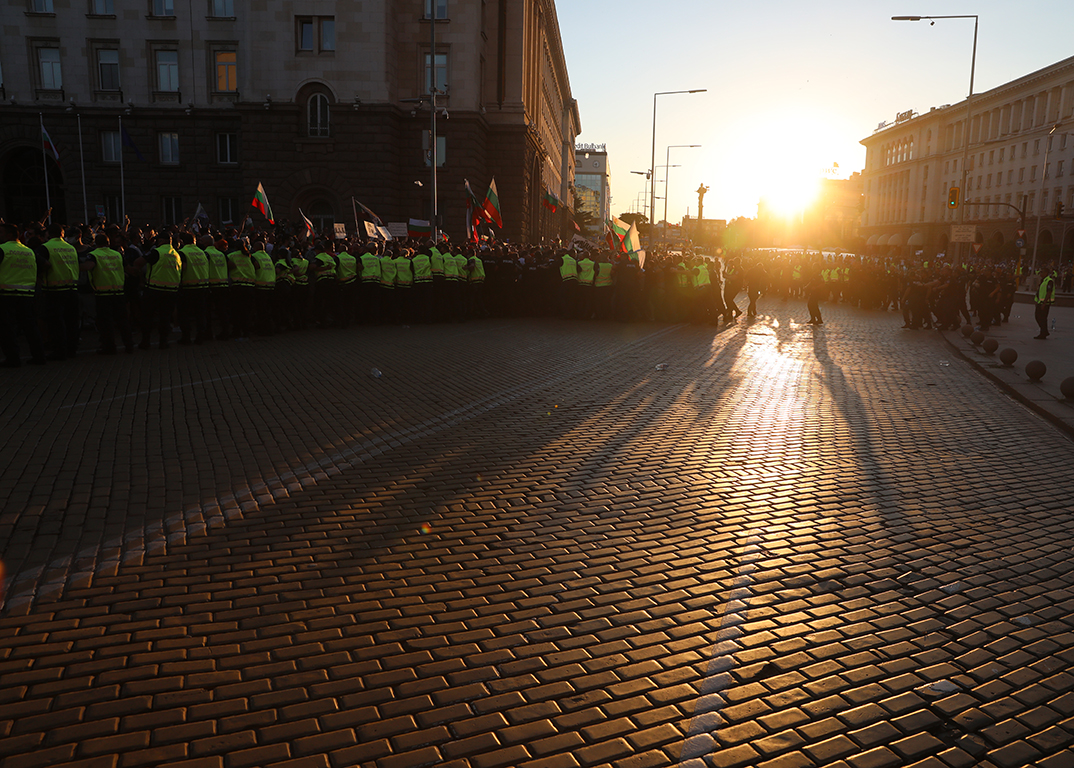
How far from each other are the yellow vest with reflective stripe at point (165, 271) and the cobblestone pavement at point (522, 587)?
14.9ft

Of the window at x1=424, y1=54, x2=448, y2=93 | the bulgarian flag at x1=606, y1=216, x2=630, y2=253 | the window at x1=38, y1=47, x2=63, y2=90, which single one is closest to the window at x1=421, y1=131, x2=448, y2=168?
the window at x1=424, y1=54, x2=448, y2=93

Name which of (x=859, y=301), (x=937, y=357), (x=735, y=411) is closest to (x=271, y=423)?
(x=735, y=411)

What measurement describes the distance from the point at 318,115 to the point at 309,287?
25.6 m

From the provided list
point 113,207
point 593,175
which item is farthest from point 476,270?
point 593,175

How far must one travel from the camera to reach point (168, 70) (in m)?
42.0

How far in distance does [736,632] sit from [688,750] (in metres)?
1.12

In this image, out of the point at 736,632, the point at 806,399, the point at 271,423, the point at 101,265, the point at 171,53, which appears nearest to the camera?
the point at 736,632

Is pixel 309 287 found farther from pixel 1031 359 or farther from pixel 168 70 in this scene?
pixel 168 70

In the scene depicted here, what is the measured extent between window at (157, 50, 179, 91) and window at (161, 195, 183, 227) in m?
5.32

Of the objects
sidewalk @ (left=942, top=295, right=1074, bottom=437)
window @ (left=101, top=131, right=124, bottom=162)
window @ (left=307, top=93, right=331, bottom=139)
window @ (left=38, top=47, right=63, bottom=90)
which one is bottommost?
sidewalk @ (left=942, top=295, right=1074, bottom=437)

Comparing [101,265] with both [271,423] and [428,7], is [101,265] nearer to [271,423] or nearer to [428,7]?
[271,423]

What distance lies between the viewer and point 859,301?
3309 centimetres

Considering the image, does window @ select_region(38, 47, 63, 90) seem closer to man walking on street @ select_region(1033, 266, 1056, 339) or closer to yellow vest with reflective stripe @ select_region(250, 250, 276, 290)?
yellow vest with reflective stripe @ select_region(250, 250, 276, 290)

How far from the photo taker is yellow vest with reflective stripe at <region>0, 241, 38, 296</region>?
38.3 ft
